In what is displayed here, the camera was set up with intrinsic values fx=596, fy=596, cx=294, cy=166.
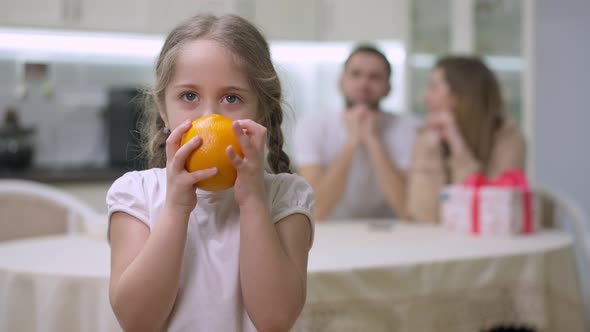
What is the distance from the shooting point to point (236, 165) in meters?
0.61

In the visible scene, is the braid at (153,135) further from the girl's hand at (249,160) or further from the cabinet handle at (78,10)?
the cabinet handle at (78,10)

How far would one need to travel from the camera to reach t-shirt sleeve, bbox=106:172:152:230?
0.67m

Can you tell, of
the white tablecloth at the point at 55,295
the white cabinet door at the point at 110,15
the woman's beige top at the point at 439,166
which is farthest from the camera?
the white cabinet door at the point at 110,15

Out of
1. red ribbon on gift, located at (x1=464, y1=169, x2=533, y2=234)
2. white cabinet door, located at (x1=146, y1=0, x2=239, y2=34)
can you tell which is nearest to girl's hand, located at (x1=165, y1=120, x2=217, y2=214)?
red ribbon on gift, located at (x1=464, y1=169, x2=533, y2=234)

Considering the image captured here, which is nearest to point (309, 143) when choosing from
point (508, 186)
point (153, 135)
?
point (508, 186)

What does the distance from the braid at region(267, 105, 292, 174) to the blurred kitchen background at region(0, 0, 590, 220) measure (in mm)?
2075

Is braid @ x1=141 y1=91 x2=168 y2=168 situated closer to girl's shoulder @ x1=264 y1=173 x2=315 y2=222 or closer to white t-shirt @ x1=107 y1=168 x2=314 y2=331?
white t-shirt @ x1=107 y1=168 x2=314 y2=331

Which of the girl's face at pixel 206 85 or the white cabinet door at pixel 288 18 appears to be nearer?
the girl's face at pixel 206 85

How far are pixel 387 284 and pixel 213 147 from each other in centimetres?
63

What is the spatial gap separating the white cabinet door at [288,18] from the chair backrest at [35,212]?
184 centimetres

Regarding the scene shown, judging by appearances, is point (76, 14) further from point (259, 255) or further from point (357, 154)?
point (259, 255)

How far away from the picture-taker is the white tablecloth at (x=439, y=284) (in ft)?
3.55

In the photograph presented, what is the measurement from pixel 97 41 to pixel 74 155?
62 centimetres

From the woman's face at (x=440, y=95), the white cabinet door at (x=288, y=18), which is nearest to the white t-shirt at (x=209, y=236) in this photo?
the woman's face at (x=440, y=95)
